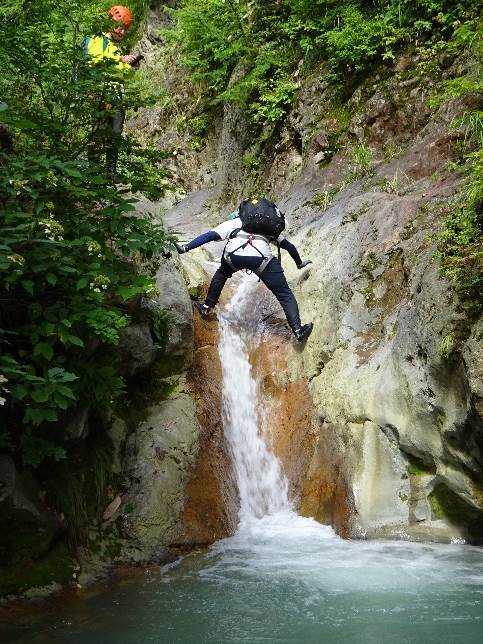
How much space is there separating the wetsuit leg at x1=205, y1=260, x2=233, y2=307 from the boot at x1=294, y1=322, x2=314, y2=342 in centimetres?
126

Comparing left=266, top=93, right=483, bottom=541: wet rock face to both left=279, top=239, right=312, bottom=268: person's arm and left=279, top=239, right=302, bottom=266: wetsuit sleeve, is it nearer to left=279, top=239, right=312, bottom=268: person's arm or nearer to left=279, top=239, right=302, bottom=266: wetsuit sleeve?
left=279, top=239, right=312, bottom=268: person's arm

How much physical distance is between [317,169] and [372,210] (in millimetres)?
3236

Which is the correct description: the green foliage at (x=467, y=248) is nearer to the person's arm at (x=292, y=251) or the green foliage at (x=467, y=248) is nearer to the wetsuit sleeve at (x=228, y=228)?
the person's arm at (x=292, y=251)

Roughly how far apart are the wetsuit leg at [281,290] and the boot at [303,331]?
0.19 feet

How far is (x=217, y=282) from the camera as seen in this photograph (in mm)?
8484

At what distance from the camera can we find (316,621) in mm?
4492

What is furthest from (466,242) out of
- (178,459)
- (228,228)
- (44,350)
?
(44,350)

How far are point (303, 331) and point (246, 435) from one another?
5.12 ft

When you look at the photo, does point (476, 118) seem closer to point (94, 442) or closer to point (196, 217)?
point (94, 442)

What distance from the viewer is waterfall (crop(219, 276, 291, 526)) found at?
23.9 feet

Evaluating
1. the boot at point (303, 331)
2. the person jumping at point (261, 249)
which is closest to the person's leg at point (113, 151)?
the person jumping at point (261, 249)

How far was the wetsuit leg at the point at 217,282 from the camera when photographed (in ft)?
27.6

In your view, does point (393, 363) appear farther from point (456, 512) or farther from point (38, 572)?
point (38, 572)

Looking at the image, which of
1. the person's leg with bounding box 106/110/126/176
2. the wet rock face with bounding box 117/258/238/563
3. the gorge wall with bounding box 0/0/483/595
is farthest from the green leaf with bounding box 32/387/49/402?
the wet rock face with bounding box 117/258/238/563
